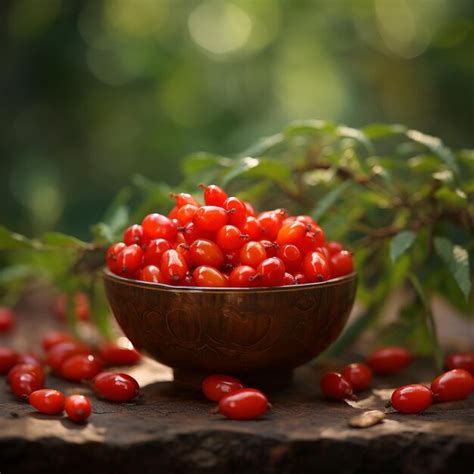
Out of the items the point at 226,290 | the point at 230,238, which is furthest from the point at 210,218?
the point at 226,290

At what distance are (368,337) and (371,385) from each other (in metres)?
0.46

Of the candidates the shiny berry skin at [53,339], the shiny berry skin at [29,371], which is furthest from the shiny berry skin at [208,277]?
the shiny berry skin at [53,339]

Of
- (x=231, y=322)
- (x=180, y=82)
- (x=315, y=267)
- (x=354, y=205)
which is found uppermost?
(x=180, y=82)

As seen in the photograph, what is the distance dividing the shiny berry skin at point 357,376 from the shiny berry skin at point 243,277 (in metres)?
0.35

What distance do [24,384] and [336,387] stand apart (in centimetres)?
62

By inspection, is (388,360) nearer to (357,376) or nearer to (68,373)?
(357,376)

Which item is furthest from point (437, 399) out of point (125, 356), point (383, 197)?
point (125, 356)

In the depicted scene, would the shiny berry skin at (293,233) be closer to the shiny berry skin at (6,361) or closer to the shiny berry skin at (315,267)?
the shiny berry skin at (315,267)

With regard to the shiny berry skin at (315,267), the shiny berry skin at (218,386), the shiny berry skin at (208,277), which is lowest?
the shiny berry skin at (218,386)

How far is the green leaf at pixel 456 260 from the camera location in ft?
4.88

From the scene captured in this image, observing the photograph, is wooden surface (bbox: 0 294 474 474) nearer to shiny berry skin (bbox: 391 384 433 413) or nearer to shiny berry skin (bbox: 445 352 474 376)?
shiny berry skin (bbox: 391 384 433 413)

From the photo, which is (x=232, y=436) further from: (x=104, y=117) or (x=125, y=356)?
(x=104, y=117)

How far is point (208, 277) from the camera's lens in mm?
1313

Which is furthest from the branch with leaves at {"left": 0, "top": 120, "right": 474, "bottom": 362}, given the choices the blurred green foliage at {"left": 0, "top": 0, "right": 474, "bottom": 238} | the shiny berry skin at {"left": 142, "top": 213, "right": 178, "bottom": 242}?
the blurred green foliage at {"left": 0, "top": 0, "right": 474, "bottom": 238}
